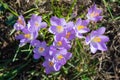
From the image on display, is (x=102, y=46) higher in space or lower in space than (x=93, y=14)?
lower

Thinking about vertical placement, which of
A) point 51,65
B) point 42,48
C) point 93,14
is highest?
point 93,14

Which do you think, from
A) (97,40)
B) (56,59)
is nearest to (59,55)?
(56,59)

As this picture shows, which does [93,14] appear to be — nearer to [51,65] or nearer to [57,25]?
[57,25]

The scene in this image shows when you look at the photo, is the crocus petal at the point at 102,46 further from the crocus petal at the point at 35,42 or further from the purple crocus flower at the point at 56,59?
the crocus petal at the point at 35,42

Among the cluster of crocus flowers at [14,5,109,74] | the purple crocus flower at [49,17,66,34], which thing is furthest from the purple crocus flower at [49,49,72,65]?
the purple crocus flower at [49,17,66,34]

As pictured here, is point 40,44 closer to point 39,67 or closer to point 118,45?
point 39,67

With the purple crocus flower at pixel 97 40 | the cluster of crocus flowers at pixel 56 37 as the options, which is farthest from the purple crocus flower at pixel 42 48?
the purple crocus flower at pixel 97 40

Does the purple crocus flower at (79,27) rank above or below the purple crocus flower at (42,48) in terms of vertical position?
above

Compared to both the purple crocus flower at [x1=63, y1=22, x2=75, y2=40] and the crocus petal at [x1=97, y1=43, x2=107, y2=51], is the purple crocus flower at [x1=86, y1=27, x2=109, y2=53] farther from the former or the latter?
the purple crocus flower at [x1=63, y1=22, x2=75, y2=40]
